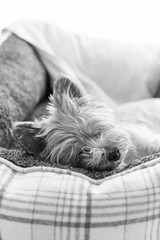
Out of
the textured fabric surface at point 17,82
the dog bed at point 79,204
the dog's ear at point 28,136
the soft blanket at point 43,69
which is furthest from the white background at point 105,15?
the dog bed at point 79,204

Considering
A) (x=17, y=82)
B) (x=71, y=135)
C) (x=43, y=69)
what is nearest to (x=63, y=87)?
(x=71, y=135)

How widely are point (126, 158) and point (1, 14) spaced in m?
2.00

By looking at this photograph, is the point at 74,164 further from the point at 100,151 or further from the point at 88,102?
the point at 88,102

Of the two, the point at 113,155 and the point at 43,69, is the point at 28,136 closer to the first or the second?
the point at 113,155

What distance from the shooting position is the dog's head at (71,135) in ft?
5.64

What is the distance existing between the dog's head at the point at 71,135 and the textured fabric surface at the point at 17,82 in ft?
1.03

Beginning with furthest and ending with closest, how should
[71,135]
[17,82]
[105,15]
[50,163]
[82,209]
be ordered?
[105,15], [17,82], [71,135], [50,163], [82,209]

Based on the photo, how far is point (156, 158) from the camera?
1480mm

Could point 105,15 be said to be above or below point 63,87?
below

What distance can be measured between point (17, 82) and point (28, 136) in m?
0.74

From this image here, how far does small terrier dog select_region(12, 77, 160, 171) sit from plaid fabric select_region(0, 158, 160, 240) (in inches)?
12.6

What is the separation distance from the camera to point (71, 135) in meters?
1.78

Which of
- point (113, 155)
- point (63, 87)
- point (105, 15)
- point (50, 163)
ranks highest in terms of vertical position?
point (63, 87)

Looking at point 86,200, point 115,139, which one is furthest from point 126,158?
point 86,200
